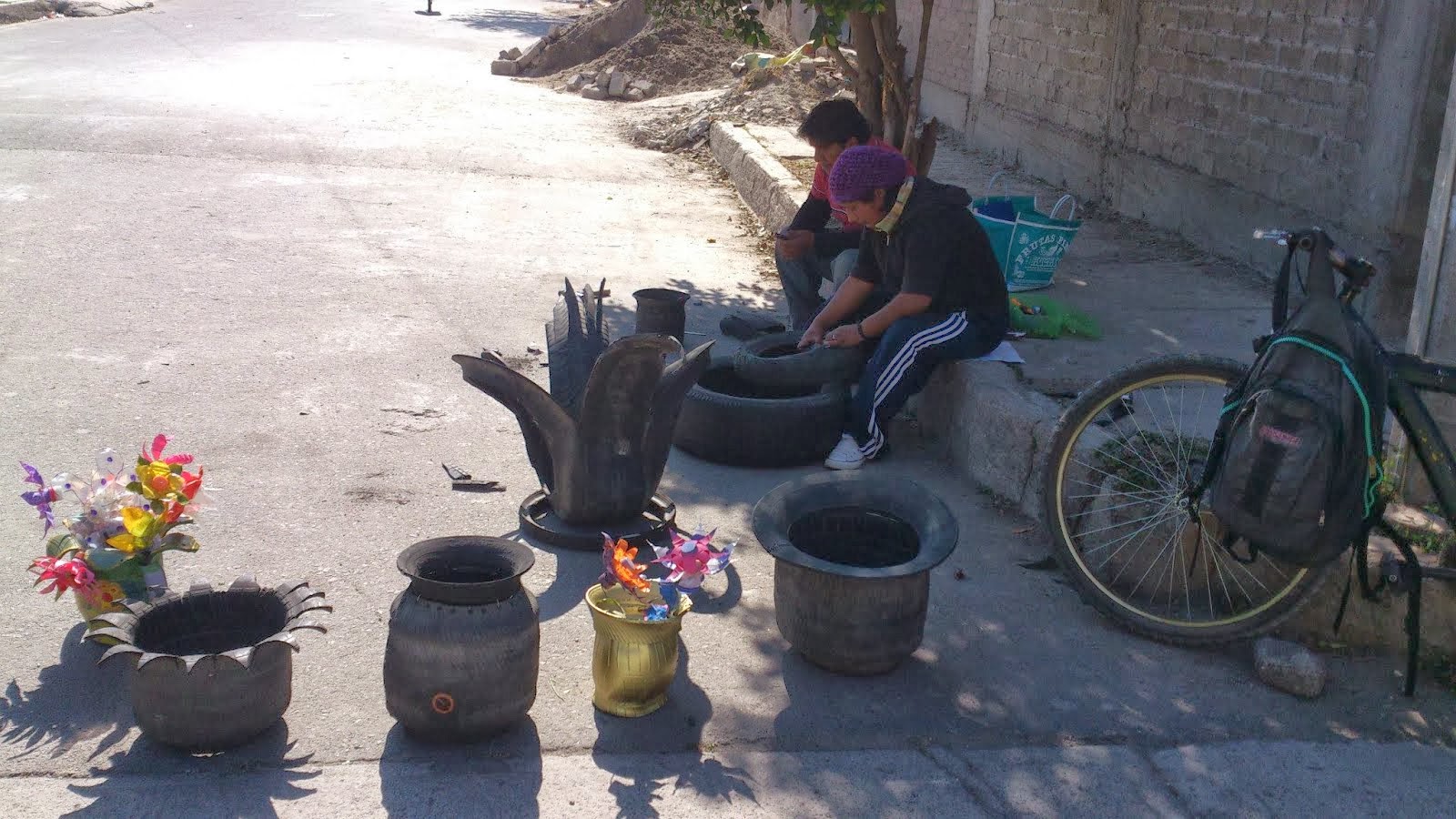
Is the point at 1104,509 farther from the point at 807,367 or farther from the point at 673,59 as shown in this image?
the point at 673,59

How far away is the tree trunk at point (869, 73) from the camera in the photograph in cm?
882

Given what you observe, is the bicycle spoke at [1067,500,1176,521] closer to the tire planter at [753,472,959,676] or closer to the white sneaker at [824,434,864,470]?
the tire planter at [753,472,959,676]

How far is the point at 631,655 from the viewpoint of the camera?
367 cm

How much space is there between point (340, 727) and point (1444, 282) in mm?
3950

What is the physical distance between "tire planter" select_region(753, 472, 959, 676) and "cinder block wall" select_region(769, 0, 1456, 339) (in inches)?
160

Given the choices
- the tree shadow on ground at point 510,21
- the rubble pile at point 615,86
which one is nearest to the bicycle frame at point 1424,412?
the rubble pile at point 615,86

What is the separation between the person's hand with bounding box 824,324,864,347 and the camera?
5766 millimetres

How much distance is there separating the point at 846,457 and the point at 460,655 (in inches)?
104

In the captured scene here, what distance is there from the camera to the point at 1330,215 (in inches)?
290

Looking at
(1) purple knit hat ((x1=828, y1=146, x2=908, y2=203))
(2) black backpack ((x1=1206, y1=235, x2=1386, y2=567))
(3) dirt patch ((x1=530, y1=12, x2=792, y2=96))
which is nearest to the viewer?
(2) black backpack ((x1=1206, y1=235, x2=1386, y2=567))

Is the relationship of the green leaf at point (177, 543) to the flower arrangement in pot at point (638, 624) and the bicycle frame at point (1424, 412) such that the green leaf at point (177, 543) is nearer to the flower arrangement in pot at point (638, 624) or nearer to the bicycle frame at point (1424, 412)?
the flower arrangement in pot at point (638, 624)

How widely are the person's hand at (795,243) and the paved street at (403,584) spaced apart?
770 millimetres

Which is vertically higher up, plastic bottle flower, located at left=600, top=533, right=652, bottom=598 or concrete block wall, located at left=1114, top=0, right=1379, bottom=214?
concrete block wall, located at left=1114, top=0, right=1379, bottom=214

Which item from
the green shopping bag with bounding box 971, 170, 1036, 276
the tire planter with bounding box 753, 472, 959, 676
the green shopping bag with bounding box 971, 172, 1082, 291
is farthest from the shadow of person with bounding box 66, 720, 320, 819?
the green shopping bag with bounding box 971, 172, 1082, 291
